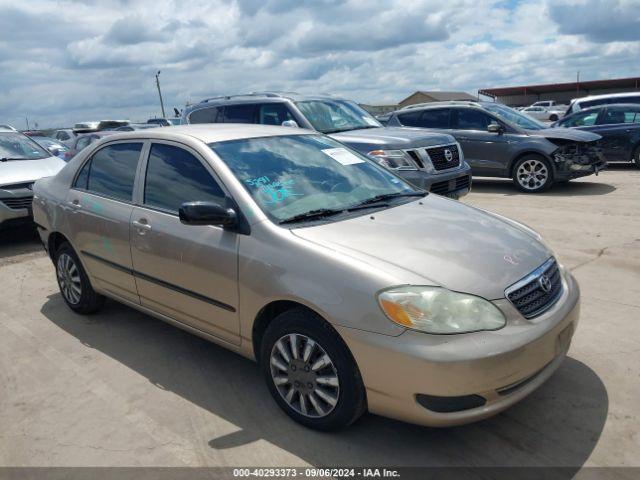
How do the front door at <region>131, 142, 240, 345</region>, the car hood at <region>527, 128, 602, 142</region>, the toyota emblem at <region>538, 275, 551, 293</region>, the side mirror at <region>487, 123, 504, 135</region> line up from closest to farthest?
the toyota emblem at <region>538, 275, 551, 293</region> → the front door at <region>131, 142, 240, 345</region> → the car hood at <region>527, 128, 602, 142</region> → the side mirror at <region>487, 123, 504, 135</region>

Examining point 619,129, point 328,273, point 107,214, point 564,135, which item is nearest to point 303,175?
point 328,273

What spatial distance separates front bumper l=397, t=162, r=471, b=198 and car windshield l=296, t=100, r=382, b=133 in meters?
1.66

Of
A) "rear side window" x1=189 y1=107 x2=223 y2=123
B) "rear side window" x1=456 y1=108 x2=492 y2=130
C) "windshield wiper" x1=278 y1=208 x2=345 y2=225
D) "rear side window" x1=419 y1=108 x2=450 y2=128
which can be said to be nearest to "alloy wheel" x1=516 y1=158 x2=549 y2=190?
"rear side window" x1=456 y1=108 x2=492 y2=130

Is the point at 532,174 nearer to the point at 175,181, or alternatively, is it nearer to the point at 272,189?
the point at 272,189

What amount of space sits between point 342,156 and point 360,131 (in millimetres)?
4257

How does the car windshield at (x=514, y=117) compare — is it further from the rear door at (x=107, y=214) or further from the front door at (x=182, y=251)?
the front door at (x=182, y=251)

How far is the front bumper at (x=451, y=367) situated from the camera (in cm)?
253

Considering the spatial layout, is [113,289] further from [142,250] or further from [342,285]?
[342,285]

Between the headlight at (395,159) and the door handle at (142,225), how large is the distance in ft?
13.7

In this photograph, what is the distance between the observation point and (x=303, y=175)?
12.1 feet

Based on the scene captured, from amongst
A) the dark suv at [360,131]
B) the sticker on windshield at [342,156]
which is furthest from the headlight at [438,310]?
the dark suv at [360,131]

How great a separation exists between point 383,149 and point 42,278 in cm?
448

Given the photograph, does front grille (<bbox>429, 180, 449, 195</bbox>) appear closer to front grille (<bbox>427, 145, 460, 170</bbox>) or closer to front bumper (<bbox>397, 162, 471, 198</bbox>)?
front bumper (<bbox>397, 162, 471, 198</bbox>)

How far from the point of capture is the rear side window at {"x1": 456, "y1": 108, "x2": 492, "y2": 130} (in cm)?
1076
